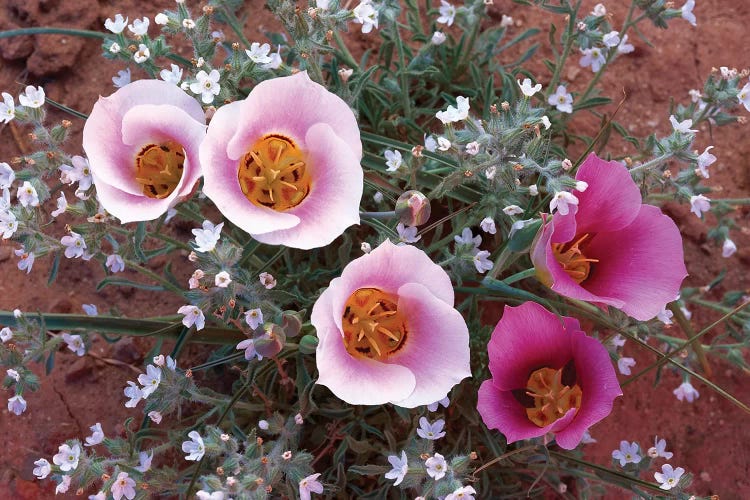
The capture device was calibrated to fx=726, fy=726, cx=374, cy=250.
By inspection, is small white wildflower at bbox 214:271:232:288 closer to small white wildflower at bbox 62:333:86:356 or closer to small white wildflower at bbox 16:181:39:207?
small white wildflower at bbox 16:181:39:207

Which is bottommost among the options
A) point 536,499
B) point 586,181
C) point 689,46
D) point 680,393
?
point 536,499

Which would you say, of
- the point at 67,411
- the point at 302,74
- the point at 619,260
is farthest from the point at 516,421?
the point at 67,411

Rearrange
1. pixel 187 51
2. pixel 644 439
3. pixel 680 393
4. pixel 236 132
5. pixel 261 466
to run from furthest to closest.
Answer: pixel 187 51
pixel 644 439
pixel 680 393
pixel 261 466
pixel 236 132

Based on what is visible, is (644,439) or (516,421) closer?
(516,421)

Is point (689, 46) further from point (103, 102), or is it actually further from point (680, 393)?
point (103, 102)

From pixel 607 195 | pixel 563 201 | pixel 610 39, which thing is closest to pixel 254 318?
pixel 563 201

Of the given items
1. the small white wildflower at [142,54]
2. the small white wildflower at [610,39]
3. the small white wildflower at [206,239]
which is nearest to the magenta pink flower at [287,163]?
the small white wildflower at [206,239]

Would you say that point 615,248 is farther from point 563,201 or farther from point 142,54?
point 142,54
